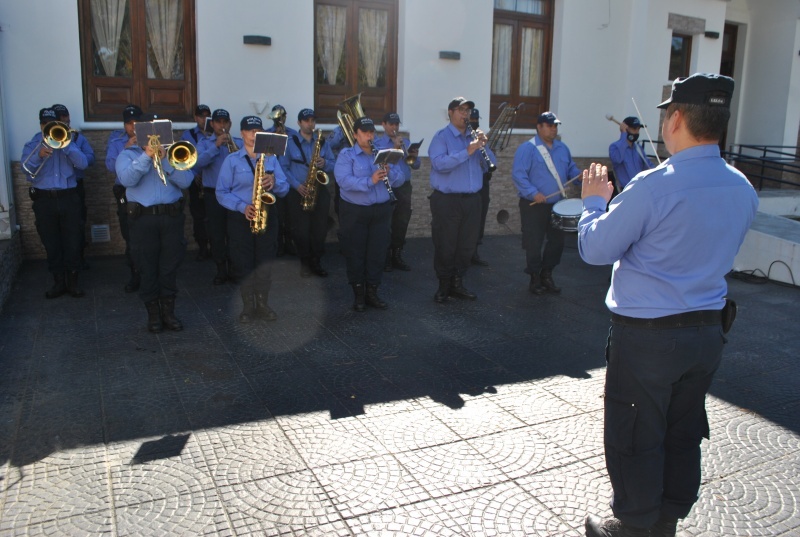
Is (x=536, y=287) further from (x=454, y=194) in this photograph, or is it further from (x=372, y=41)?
(x=372, y=41)

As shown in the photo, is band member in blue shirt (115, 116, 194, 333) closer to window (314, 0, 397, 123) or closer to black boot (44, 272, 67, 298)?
black boot (44, 272, 67, 298)

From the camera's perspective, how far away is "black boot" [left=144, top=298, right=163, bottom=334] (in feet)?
20.2

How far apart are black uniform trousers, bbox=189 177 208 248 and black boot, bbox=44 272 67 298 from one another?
2.03 meters

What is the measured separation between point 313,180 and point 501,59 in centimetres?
542

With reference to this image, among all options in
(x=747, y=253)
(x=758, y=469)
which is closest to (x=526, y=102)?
(x=747, y=253)

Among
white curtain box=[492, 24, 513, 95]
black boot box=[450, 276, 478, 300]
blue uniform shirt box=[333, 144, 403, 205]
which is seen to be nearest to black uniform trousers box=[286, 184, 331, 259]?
blue uniform shirt box=[333, 144, 403, 205]

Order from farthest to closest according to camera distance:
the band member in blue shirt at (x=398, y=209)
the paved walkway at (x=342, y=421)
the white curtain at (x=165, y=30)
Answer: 1. the white curtain at (x=165, y=30)
2. the band member in blue shirt at (x=398, y=209)
3. the paved walkway at (x=342, y=421)

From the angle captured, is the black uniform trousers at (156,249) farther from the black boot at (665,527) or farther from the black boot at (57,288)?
the black boot at (665,527)

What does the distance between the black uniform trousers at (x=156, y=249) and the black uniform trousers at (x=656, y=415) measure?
439 centimetres

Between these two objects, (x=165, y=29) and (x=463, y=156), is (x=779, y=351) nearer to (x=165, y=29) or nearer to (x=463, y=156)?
(x=463, y=156)

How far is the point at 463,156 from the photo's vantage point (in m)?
6.89

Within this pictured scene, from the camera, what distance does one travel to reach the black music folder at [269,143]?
6.11 m

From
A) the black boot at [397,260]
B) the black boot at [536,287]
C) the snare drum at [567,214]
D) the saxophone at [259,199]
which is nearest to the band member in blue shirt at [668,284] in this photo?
the snare drum at [567,214]

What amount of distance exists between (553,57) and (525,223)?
5.71 metres
